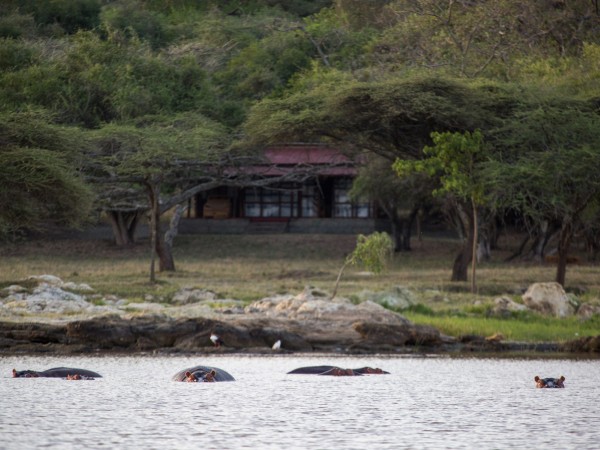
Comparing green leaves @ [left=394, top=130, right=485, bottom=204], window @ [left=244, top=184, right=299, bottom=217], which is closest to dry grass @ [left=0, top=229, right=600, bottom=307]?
green leaves @ [left=394, top=130, right=485, bottom=204]

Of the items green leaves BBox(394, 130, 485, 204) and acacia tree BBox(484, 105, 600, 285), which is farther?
green leaves BBox(394, 130, 485, 204)

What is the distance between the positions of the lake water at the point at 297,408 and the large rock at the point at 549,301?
6.95 meters

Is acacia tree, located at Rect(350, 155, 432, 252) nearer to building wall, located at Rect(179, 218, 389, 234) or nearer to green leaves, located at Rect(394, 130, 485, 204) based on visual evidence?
building wall, located at Rect(179, 218, 389, 234)

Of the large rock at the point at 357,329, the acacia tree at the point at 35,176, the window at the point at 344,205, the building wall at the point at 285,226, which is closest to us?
the large rock at the point at 357,329

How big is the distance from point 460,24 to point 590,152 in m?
14.7

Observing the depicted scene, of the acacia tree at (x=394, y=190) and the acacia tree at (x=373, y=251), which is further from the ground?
the acacia tree at (x=394, y=190)

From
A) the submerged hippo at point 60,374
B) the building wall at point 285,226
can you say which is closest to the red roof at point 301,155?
the building wall at point 285,226

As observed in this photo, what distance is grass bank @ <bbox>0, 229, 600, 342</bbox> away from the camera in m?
28.2

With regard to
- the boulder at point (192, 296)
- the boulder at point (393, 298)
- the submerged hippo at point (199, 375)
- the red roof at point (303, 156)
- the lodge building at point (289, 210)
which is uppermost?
the red roof at point (303, 156)

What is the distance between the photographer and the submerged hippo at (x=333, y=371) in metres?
19.3

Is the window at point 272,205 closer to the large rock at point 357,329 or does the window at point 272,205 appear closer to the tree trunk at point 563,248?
the tree trunk at point 563,248

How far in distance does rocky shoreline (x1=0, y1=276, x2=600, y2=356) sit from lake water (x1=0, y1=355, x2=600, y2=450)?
1.77 m

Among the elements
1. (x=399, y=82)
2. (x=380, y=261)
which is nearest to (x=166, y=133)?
(x=399, y=82)

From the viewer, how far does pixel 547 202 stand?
33.3m
